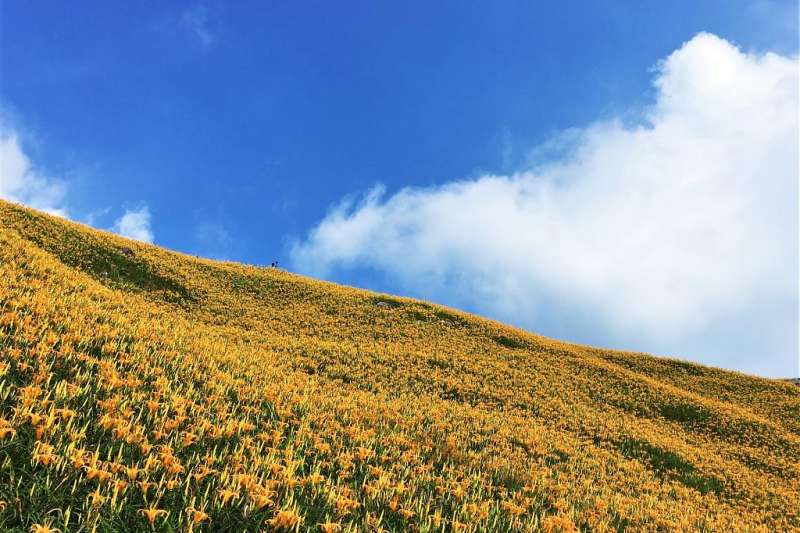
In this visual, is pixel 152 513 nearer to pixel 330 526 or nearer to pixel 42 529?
pixel 42 529

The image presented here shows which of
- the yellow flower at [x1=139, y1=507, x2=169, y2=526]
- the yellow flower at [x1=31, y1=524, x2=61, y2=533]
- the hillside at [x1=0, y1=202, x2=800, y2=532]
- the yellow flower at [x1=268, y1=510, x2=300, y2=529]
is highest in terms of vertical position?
the hillside at [x1=0, y1=202, x2=800, y2=532]

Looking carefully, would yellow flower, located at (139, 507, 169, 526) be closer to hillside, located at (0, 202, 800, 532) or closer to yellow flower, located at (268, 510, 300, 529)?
hillside, located at (0, 202, 800, 532)

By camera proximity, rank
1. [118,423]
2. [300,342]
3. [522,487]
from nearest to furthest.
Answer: [118,423] → [522,487] → [300,342]

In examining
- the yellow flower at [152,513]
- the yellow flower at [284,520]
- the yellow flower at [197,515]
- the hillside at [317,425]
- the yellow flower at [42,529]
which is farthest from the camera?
the hillside at [317,425]

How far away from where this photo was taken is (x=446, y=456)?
32.1 feet

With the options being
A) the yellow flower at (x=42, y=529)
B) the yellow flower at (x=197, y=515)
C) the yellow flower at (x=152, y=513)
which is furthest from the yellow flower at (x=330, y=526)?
the yellow flower at (x=42, y=529)

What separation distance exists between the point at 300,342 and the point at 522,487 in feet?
51.1

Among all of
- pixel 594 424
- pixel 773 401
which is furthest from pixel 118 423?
pixel 773 401

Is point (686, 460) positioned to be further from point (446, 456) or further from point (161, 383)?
point (161, 383)

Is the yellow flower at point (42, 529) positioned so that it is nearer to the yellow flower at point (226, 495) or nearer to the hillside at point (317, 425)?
the hillside at point (317, 425)

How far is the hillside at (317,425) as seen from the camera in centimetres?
481

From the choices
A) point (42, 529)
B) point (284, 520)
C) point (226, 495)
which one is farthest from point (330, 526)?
point (42, 529)

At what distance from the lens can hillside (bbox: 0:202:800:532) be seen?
4.81m

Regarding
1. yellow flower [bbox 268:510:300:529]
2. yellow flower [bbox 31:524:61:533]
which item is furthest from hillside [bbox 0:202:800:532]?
yellow flower [bbox 31:524:61:533]
